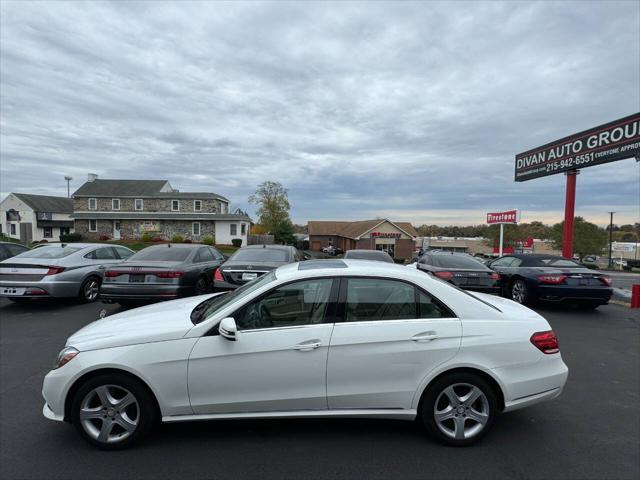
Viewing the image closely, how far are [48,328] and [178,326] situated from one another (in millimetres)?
5233

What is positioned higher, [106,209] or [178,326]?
[106,209]

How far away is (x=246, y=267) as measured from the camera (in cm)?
741

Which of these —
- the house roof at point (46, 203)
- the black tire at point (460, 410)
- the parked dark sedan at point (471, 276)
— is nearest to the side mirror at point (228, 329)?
the black tire at point (460, 410)

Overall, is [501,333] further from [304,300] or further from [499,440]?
[304,300]

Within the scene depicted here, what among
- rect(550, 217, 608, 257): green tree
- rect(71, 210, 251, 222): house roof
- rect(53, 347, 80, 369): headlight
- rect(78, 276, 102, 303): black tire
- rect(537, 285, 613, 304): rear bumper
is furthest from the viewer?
rect(550, 217, 608, 257): green tree

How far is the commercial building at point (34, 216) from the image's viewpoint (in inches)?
2025

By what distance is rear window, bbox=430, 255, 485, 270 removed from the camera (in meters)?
9.31

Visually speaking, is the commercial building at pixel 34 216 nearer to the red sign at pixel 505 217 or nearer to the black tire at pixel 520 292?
the red sign at pixel 505 217

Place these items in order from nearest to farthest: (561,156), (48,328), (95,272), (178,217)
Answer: (48,328) < (95,272) < (561,156) < (178,217)

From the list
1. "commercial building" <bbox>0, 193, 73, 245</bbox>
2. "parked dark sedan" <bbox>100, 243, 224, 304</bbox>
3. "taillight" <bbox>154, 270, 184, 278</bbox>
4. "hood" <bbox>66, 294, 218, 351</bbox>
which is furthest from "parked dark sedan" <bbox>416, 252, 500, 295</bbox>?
"commercial building" <bbox>0, 193, 73, 245</bbox>

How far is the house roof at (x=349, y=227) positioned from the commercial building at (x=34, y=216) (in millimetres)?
35453

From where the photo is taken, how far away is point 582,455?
2.96 metres

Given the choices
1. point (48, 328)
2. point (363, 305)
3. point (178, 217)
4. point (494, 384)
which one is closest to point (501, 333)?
point (494, 384)

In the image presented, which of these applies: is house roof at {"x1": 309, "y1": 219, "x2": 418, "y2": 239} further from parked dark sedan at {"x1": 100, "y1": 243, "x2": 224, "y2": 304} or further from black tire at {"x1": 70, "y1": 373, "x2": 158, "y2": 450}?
black tire at {"x1": 70, "y1": 373, "x2": 158, "y2": 450}
